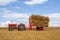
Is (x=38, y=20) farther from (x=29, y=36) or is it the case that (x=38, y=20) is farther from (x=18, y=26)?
(x=29, y=36)

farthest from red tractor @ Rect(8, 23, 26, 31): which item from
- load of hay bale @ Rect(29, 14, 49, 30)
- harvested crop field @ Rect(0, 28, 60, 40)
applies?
harvested crop field @ Rect(0, 28, 60, 40)

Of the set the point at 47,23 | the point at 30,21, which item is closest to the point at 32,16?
the point at 30,21

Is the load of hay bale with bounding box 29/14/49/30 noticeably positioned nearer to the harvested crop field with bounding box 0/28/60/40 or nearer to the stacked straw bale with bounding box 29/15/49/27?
the stacked straw bale with bounding box 29/15/49/27

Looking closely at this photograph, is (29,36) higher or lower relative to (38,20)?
lower

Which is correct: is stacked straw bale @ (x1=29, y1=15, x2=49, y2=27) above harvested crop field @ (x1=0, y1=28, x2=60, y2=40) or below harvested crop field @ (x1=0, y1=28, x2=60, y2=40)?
above

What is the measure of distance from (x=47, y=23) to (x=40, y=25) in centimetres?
114

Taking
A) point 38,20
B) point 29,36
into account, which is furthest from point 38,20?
point 29,36

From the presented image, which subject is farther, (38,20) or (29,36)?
(38,20)

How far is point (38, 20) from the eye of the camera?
83.5ft

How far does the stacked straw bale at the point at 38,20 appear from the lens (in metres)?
25.3

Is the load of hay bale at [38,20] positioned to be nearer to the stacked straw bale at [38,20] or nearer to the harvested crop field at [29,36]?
the stacked straw bale at [38,20]

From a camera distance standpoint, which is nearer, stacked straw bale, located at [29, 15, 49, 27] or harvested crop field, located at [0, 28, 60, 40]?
harvested crop field, located at [0, 28, 60, 40]

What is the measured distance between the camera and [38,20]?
25.4m

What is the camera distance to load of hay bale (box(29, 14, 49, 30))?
2534 cm
